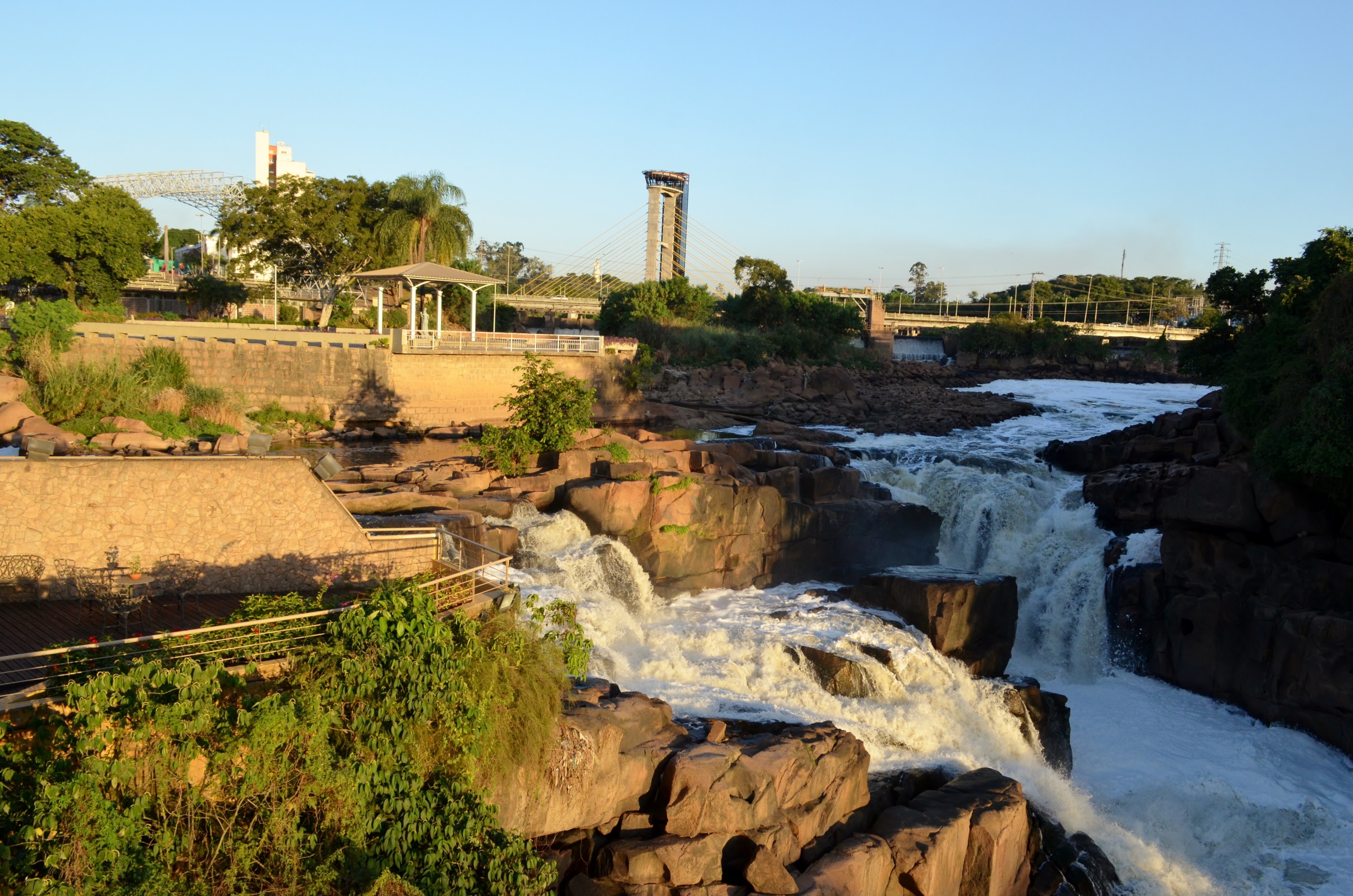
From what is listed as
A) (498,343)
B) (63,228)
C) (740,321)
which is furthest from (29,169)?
(740,321)

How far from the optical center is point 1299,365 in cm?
1770

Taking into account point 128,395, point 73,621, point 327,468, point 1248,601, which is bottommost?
point 1248,601

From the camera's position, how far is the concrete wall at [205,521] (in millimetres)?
9523

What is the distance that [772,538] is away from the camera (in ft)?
63.8

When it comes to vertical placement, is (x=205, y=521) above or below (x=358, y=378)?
below

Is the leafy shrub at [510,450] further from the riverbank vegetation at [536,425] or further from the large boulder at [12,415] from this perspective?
the large boulder at [12,415]

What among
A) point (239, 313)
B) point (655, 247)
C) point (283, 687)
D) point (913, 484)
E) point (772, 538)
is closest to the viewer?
point (283, 687)

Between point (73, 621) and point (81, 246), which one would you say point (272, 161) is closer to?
point (81, 246)

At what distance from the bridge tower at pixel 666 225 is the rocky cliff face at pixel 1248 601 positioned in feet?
152

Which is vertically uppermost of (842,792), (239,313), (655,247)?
(655,247)

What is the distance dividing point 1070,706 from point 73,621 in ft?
50.4

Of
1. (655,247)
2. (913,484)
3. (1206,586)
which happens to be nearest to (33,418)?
(913,484)

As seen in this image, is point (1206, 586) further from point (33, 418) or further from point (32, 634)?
point (33, 418)

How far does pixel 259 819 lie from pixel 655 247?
5810 centimetres
